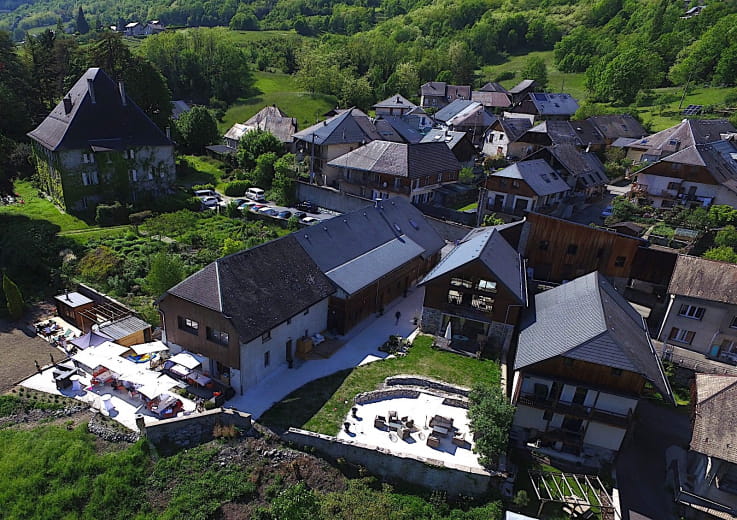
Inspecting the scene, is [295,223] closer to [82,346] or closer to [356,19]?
[82,346]

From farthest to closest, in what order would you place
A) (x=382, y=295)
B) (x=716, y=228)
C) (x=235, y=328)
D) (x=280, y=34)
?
1. (x=280, y=34)
2. (x=716, y=228)
3. (x=382, y=295)
4. (x=235, y=328)

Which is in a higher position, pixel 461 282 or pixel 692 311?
pixel 461 282

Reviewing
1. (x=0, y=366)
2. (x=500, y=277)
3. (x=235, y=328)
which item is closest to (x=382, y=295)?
(x=500, y=277)

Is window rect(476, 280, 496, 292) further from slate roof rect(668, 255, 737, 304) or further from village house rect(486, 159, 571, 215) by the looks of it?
village house rect(486, 159, 571, 215)

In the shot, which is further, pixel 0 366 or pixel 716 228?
pixel 716 228

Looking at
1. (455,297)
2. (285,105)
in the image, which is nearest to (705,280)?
(455,297)

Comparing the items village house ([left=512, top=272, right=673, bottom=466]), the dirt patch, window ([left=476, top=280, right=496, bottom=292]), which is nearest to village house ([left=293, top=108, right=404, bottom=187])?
window ([left=476, top=280, right=496, bottom=292])

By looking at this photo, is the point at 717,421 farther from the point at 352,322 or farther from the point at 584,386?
the point at 352,322

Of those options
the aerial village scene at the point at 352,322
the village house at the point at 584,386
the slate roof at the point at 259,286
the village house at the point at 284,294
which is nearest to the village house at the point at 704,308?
the aerial village scene at the point at 352,322
